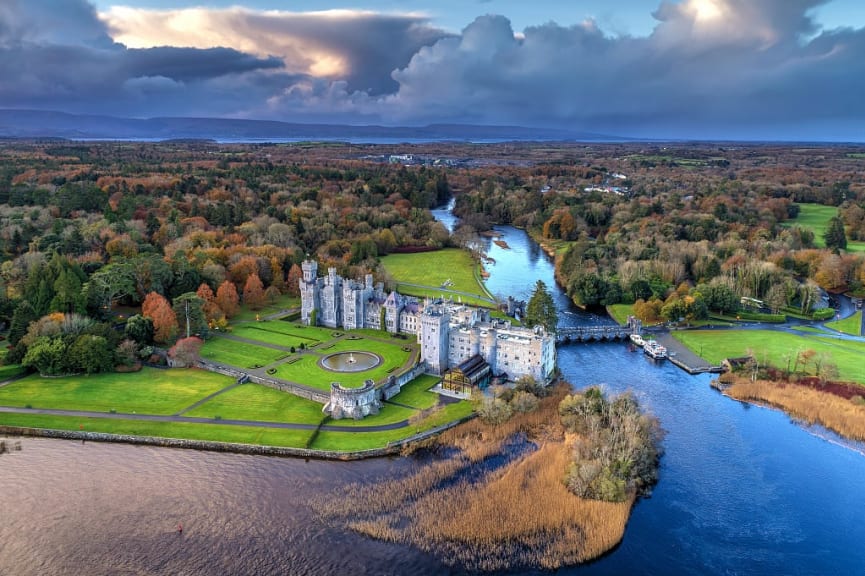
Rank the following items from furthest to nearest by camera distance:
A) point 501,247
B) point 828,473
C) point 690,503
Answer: point 501,247 → point 828,473 → point 690,503

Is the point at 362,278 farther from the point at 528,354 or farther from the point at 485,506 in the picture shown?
the point at 485,506

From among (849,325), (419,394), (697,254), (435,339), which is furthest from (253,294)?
(849,325)

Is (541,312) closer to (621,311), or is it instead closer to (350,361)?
(621,311)

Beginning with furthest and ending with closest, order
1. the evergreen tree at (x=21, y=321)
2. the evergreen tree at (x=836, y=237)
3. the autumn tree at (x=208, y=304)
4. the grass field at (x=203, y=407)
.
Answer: the evergreen tree at (x=836, y=237) < the autumn tree at (x=208, y=304) < the evergreen tree at (x=21, y=321) < the grass field at (x=203, y=407)

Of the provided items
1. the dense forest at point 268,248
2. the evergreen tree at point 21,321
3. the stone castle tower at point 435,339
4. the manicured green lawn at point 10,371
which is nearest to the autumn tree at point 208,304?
the dense forest at point 268,248

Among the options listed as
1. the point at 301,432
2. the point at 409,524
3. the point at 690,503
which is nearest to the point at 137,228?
the point at 301,432

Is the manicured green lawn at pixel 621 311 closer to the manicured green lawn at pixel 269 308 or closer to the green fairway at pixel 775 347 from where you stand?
the green fairway at pixel 775 347

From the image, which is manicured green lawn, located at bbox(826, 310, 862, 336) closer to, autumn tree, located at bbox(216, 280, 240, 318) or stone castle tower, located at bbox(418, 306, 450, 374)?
stone castle tower, located at bbox(418, 306, 450, 374)
